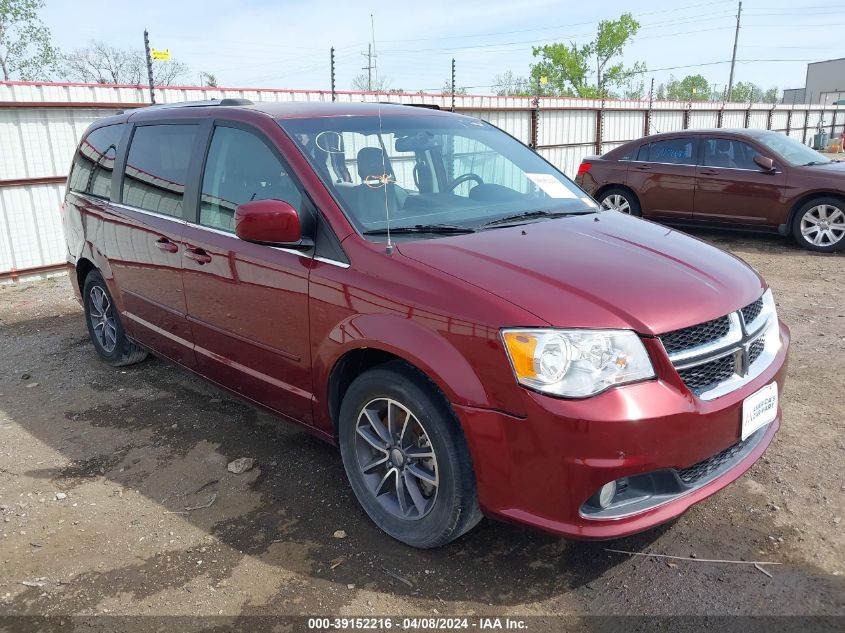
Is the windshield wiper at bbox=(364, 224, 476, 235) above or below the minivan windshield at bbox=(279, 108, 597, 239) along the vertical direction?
A: below

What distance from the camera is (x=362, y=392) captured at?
112 inches

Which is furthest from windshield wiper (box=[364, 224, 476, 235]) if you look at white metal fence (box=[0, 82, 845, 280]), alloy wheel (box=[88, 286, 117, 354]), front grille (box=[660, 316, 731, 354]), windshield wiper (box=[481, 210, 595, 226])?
white metal fence (box=[0, 82, 845, 280])

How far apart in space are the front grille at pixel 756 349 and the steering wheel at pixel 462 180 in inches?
62.6

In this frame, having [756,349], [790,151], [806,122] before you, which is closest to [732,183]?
[790,151]

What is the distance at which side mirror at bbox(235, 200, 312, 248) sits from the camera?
2.90 meters

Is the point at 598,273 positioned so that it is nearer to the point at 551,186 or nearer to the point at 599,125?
the point at 551,186

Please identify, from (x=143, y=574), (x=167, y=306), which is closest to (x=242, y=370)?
(x=167, y=306)

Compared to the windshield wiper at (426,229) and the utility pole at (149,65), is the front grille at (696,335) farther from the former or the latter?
the utility pole at (149,65)

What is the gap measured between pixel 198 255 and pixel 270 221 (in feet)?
3.06

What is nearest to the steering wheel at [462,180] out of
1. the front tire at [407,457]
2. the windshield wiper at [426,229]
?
the windshield wiper at [426,229]

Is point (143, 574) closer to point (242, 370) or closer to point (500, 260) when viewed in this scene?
point (242, 370)

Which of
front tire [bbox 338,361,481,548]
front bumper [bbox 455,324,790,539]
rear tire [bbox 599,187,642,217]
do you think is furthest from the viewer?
rear tire [bbox 599,187,642,217]

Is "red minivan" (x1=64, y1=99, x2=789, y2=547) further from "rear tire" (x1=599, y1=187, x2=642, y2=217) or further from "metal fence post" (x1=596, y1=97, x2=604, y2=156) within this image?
"metal fence post" (x1=596, y1=97, x2=604, y2=156)

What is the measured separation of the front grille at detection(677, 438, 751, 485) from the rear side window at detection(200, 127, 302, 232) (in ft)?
6.59
